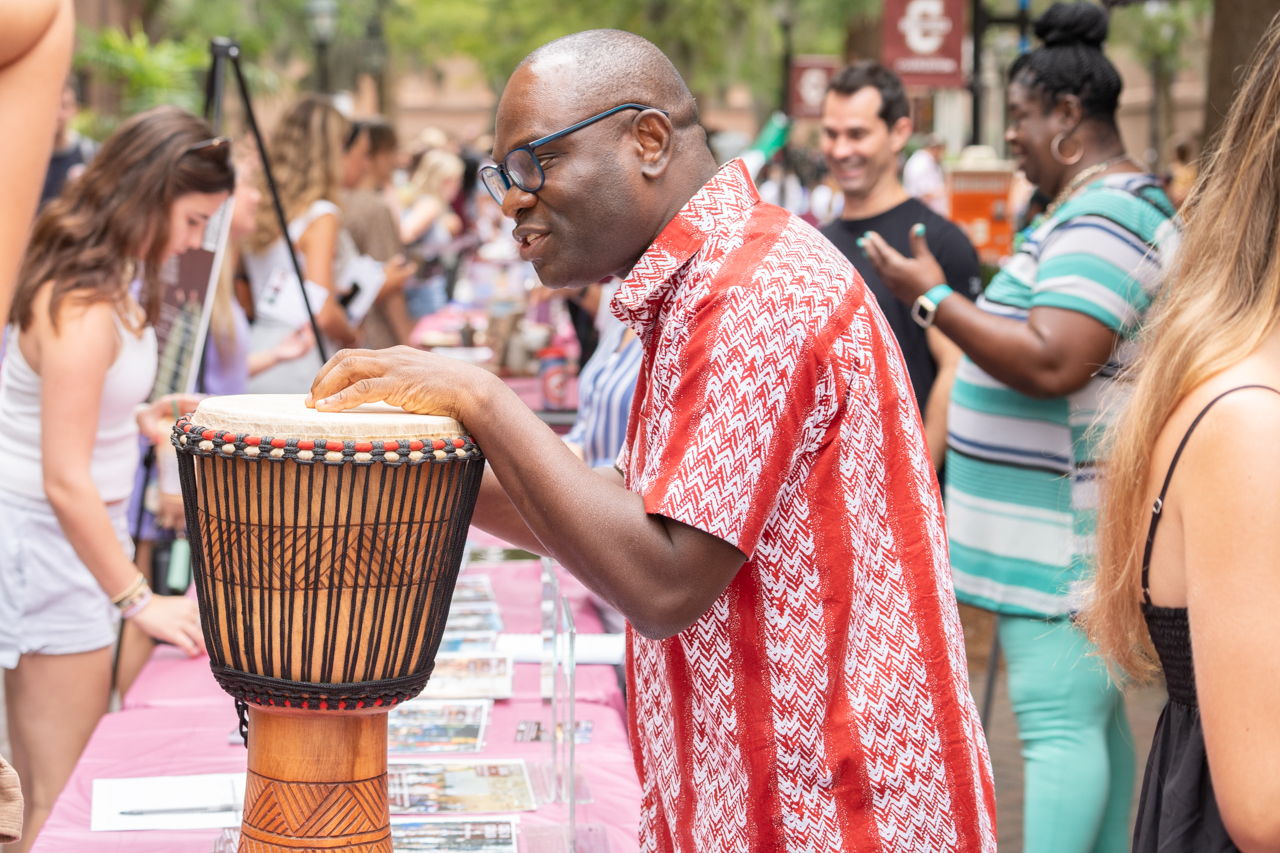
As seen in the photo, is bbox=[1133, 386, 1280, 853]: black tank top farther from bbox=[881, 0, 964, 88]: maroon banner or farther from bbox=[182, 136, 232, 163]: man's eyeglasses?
bbox=[881, 0, 964, 88]: maroon banner

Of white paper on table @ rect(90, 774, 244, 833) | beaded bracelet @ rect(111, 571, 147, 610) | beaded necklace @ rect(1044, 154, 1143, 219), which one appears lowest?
white paper on table @ rect(90, 774, 244, 833)

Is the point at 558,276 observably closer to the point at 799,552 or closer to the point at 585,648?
the point at 799,552

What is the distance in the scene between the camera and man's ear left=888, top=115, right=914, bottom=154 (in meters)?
4.53

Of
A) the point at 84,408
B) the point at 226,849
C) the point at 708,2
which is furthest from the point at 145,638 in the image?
the point at 708,2

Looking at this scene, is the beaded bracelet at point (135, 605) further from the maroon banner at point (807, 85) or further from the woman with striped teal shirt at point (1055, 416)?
the maroon banner at point (807, 85)

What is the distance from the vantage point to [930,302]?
3.24 meters

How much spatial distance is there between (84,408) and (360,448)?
162 cm

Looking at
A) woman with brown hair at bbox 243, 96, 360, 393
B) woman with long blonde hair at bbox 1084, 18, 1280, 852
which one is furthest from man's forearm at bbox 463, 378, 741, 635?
woman with brown hair at bbox 243, 96, 360, 393

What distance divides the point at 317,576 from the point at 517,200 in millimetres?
550

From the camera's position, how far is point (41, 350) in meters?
2.96

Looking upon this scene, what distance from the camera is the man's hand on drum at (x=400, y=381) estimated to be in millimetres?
1552

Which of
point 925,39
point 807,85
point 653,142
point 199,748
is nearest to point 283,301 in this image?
point 199,748

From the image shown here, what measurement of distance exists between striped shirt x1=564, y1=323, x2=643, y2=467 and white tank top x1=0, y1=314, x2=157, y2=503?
47.6 inches

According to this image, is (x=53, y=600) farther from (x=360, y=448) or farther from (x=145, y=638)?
(x=360, y=448)
